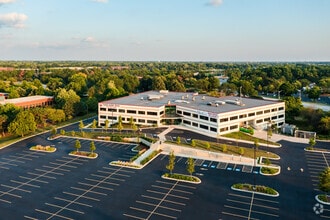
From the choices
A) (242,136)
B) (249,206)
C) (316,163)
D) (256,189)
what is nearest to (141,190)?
(249,206)

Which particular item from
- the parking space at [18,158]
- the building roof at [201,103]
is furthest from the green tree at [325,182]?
the parking space at [18,158]

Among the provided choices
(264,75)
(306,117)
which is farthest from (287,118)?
(264,75)

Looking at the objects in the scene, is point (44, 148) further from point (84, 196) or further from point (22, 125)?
point (84, 196)

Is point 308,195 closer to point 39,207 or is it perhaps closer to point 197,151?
point 197,151

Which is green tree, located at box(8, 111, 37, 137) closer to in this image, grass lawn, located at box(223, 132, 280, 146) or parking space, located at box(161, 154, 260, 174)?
parking space, located at box(161, 154, 260, 174)

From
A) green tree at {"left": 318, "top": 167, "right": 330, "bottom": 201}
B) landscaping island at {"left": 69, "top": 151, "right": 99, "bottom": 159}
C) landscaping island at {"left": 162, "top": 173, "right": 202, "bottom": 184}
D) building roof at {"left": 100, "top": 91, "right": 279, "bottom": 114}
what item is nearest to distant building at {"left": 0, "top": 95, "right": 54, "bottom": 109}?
building roof at {"left": 100, "top": 91, "right": 279, "bottom": 114}

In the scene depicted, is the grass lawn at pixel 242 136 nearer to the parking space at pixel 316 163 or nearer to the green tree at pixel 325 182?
the parking space at pixel 316 163

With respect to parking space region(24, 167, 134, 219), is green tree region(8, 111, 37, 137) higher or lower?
higher
